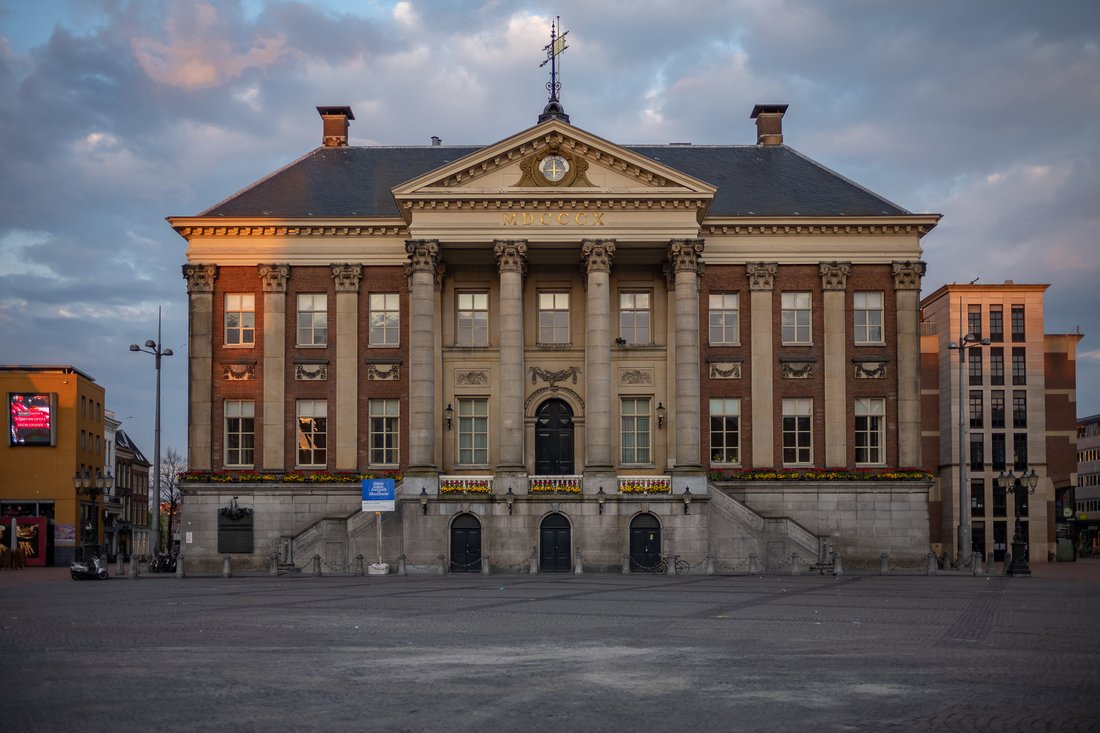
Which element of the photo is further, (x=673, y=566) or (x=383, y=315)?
(x=383, y=315)

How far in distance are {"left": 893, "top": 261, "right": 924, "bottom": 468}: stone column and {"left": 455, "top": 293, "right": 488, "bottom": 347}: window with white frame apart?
19.5 m

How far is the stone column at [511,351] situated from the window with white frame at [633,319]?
18.8 feet

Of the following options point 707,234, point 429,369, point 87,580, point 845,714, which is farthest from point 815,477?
point 845,714

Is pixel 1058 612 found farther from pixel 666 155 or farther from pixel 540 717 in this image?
pixel 666 155

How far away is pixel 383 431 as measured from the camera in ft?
190

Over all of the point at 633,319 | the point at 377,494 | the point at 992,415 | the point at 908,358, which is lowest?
the point at 377,494

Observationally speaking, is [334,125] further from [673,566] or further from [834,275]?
[673,566]

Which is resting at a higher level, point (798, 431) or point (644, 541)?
point (798, 431)

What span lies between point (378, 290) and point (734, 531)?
793 inches

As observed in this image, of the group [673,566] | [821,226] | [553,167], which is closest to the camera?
[673,566]

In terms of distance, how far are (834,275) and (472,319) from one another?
1720cm

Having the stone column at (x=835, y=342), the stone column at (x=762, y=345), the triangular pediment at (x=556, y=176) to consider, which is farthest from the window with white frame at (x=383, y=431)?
the stone column at (x=835, y=342)

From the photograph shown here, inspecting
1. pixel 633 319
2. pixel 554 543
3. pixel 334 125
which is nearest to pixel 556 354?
pixel 633 319

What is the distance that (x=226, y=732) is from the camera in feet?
42.0
